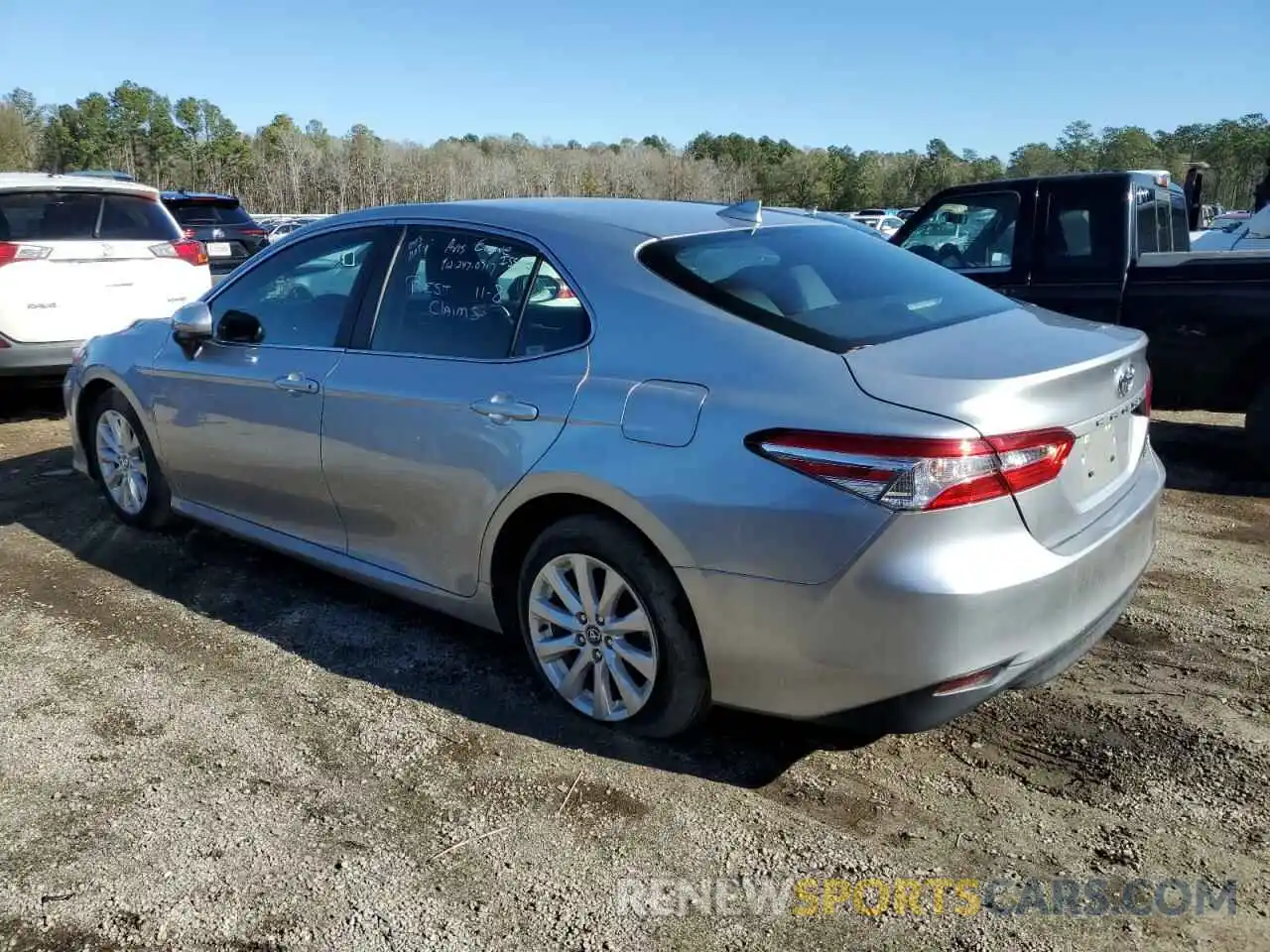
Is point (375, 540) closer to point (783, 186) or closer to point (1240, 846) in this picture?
point (1240, 846)

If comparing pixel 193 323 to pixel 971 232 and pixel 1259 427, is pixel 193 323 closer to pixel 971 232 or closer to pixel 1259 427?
pixel 971 232

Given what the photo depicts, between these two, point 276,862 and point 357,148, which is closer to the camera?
point 276,862

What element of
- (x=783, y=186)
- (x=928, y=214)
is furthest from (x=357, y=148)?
(x=928, y=214)

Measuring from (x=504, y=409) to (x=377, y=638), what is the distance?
4.14 ft

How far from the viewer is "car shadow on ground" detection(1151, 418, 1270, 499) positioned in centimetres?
589

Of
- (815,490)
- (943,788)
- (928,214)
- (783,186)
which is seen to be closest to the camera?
(815,490)

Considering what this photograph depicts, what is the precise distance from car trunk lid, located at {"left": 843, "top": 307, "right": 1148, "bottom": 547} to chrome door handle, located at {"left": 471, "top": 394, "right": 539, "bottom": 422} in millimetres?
982

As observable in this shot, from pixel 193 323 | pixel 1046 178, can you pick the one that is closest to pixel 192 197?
pixel 193 323

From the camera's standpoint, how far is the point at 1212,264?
19.2ft

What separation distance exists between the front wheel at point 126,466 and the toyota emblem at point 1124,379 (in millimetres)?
4088

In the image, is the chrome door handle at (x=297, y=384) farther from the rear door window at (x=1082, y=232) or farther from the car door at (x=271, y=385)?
the rear door window at (x=1082, y=232)

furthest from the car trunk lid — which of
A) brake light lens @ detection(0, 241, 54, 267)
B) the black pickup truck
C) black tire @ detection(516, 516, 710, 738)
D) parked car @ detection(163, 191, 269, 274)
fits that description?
parked car @ detection(163, 191, 269, 274)

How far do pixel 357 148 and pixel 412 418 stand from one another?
87303 millimetres

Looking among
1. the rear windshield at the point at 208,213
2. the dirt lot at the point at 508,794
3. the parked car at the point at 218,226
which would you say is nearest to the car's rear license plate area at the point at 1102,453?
the dirt lot at the point at 508,794
